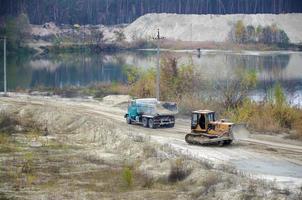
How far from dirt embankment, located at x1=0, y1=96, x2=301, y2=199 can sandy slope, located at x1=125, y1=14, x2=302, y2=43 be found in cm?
9106

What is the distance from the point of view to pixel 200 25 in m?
138

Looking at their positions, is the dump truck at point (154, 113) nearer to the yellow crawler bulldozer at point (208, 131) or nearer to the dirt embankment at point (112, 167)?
the dirt embankment at point (112, 167)

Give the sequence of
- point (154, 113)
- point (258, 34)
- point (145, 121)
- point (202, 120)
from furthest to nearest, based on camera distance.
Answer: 1. point (258, 34)
2. point (145, 121)
3. point (154, 113)
4. point (202, 120)

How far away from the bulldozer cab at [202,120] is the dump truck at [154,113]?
555 centimetres

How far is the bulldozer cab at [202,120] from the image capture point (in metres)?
29.6

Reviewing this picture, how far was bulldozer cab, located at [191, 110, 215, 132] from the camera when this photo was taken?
29594 millimetres

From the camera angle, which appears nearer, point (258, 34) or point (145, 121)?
point (145, 121)

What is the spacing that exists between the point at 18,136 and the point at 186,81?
51.9 feet

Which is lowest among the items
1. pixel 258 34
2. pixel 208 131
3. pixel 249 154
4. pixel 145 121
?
pixel 249 154

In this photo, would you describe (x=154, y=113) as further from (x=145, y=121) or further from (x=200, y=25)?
(x=200, y=25)

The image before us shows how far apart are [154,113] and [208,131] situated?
638 cm

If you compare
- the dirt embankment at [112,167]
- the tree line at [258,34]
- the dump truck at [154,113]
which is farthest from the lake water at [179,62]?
the dirt embankment at [112,167]

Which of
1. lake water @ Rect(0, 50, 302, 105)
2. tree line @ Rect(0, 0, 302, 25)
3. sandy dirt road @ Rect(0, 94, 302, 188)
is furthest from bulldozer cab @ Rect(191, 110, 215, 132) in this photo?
tree line @ Rect(0, 0, 302, 25)

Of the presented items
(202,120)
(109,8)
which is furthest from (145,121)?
A: (109,8)
